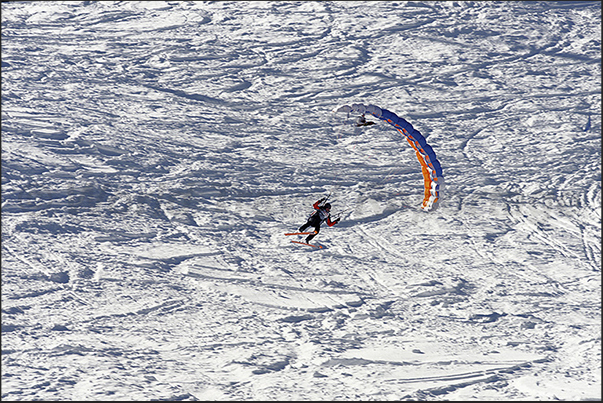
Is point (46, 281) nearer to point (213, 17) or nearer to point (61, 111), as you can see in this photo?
point (61, 111)

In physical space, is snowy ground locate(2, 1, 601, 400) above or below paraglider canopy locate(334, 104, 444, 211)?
below

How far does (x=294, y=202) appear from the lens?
80.1 feet

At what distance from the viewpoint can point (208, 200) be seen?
2425 centimetres

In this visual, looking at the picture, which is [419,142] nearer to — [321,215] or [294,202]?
[321,215]

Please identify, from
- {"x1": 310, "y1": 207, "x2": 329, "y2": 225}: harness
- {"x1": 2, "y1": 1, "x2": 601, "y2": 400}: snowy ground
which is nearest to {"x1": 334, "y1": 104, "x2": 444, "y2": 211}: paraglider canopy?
{"x1": 310, "y1": 207, "x2": 329, "y2": 225}: harness

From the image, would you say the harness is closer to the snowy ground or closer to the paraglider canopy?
the paraglider canopy

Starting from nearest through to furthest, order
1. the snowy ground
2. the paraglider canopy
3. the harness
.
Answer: the harness, the paraglider canopy, the snowy ground

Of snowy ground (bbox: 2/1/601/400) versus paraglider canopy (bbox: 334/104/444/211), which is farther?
snowy ground (bbox: 2/1/601/400)

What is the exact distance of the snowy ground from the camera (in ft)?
58.9

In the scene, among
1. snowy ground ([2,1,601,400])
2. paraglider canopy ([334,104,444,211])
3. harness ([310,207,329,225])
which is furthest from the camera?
snowy ground ([2,1,601,400])

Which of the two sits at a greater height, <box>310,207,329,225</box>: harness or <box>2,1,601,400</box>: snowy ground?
<box>310,207,329,225</box>: harness

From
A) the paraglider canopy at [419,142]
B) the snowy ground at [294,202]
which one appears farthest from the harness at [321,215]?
the snowy ground at [294,202]

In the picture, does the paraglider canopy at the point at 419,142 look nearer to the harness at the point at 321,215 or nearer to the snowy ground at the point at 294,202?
the harness at the point at 321,215

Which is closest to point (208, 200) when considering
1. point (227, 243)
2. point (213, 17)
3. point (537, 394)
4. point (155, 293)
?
point (227, 243)
